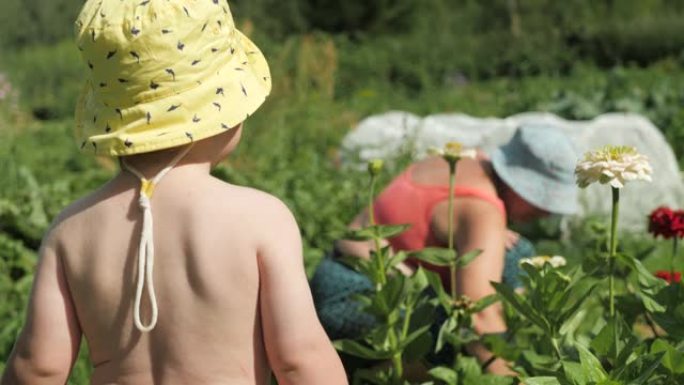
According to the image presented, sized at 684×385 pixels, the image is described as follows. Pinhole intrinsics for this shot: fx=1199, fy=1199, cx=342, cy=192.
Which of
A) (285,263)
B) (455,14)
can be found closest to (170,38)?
(285,263)

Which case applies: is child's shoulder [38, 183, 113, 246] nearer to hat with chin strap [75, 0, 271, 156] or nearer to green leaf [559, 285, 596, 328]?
hat with chin strap [75, 0, 271, 156]

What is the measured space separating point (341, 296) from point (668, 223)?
1.23 meters

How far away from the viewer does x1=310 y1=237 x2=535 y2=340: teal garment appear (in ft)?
12.9

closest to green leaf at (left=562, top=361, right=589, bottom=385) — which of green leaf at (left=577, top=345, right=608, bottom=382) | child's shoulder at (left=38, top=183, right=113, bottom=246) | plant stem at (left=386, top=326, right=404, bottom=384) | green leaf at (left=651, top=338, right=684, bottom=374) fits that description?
green leaf at (left=577, top=345, right=608, bottom=382)

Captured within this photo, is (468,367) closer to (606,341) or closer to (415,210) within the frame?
→ (606,341)

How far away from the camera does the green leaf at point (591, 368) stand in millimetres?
2299

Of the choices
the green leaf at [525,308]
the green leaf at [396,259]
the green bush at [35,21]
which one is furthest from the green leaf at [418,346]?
the green bush at [35,21]

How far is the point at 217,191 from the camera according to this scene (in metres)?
2.18

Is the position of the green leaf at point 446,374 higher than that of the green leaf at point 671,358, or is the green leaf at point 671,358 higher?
the green leaf at point 671,358

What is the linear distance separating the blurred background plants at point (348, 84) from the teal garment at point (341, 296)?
382 millimetres

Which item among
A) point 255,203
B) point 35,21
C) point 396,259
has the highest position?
point 255,203

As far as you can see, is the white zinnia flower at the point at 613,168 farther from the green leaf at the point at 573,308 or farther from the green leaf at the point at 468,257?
the green leaf at the point at 468,257

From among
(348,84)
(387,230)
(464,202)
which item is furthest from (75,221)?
(348,84)

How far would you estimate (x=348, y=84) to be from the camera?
1482 centimetres
